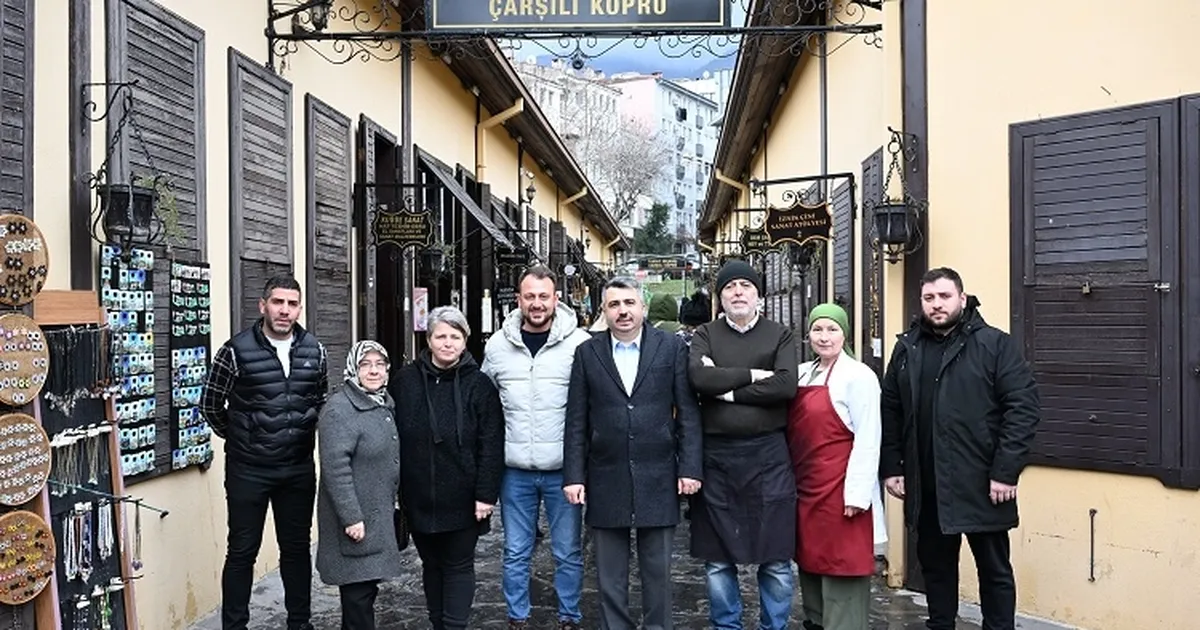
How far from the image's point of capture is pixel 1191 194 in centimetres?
519

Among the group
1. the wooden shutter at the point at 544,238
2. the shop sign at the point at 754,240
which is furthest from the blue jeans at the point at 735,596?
the wooden shutter at the point at 544,238

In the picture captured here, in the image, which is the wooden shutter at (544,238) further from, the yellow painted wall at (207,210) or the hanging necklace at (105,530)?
the hanging necklace at (105,530)

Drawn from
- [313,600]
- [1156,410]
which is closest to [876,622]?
[1156,410]

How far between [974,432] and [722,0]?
320 centimetres

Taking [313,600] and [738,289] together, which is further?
[313,600]

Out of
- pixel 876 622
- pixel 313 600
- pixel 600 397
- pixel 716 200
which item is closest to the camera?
pixel 600 397

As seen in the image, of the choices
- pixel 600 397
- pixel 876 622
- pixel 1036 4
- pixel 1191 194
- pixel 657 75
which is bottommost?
pixel 876 622

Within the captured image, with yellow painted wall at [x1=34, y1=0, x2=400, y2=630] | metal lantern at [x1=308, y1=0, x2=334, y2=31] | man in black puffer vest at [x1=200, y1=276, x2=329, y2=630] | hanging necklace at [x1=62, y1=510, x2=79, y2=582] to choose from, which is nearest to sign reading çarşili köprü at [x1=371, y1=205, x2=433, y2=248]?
yellow painted wall at [x1=34, y1=0, x2=400, y2=630]

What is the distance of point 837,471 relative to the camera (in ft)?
15.4

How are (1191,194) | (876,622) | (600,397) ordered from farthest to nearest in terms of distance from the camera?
(876,622) < (1191,194) < (600,397)

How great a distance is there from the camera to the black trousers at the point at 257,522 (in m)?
5.03

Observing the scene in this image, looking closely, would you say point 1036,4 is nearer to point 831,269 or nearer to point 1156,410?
point 1156,410

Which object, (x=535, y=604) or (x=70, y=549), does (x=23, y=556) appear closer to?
(x=70, y=549)

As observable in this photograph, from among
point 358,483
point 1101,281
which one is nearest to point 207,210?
point 358,483
